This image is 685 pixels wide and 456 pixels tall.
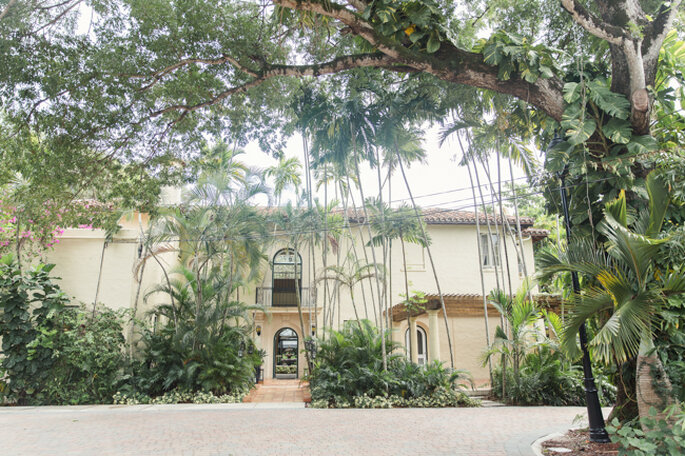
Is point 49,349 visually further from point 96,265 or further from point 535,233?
point 535,233

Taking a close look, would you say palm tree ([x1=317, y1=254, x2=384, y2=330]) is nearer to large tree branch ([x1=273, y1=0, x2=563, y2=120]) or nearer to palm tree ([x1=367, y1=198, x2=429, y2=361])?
palm tree ([x1=367, y1=198, x2=429, y2=361])

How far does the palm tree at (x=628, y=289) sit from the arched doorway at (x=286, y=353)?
17979 mm

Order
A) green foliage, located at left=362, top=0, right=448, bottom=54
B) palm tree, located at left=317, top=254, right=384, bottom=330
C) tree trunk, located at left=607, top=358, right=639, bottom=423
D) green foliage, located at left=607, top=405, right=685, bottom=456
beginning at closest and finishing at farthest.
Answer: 1. green foliage, located at left=607, top=405, right=685, bottom=456
2. tree trunk, located at left=607, top=358, right=639, bottom=423
3. green foliage, located at left=362, top=0, right=448, bottom=54
4. palm tree, located at left=317, top=254, right=384, bottom=330

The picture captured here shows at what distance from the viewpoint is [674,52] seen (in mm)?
7902

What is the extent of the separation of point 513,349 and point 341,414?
5.33 m

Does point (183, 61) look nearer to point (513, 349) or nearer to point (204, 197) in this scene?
point (204, 197)

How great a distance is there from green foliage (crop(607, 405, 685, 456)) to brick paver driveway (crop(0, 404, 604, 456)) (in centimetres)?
176

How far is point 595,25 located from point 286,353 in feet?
65.6

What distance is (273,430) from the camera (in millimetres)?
9000

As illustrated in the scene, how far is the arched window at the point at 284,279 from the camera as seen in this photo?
2262 centimetres

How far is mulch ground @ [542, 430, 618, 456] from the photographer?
669 cm

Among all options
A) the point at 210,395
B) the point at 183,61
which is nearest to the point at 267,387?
the point at 210,395

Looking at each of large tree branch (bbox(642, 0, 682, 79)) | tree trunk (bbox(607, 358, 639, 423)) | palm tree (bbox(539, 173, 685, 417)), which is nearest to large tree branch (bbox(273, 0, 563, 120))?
large tree branch (bbox(642, 0, 682, 79))

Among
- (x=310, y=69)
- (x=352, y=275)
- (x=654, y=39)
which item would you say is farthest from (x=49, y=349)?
(x=654, y=39)
